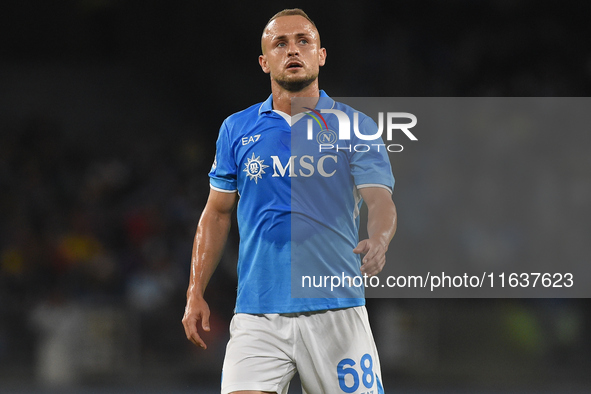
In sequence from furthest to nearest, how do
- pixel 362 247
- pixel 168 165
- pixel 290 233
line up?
pixel 168 165 < pixel 290 233 < pixel 362 247

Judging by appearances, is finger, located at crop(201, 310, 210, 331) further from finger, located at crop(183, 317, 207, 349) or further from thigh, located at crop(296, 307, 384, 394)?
thigh, located at crop(296, 307, 384, 394)

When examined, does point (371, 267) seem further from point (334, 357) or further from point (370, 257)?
point (334, 357)

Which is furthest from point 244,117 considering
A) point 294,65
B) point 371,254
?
point 371,254

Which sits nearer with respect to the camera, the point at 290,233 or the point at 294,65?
the point at 290,233

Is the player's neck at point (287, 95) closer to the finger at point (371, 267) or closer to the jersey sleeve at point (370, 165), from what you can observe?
the jersey sleeve at point (370, 165)

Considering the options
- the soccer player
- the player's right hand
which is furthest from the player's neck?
the player's right hand

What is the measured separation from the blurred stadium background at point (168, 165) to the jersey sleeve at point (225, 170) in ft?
12.0

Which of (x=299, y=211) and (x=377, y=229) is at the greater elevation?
(x=299, y=211)

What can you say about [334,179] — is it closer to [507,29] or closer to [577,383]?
[577,383]

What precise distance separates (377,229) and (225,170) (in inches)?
29.7

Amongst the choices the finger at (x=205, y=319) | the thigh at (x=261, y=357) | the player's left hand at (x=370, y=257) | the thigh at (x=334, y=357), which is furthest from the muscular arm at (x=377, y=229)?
the finger at (x=205, y=319)

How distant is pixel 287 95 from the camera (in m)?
3.25

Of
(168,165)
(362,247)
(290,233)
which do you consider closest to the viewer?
(362,247)

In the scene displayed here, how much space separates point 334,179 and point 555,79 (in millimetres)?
5678
